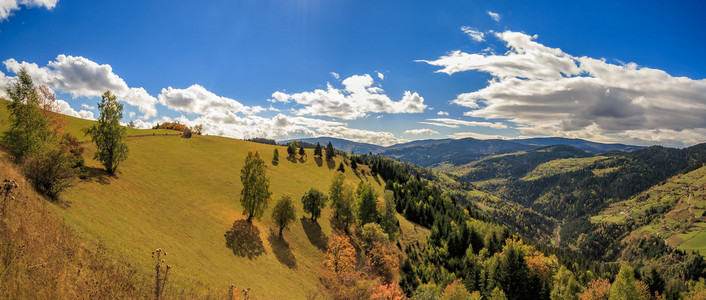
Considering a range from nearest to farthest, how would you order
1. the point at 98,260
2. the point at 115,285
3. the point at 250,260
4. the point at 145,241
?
1. the point at 115,285
2. the point at 98,260
3. the point at 145,241
4. the point at 250,260

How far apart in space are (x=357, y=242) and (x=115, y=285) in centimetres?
5837

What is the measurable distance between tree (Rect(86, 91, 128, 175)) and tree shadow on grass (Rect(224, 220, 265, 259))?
80.3 feet

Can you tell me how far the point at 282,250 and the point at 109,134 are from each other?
37460 mm

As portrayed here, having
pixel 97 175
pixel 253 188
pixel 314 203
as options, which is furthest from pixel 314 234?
pixel 97 175

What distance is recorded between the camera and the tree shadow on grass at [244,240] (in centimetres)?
4278

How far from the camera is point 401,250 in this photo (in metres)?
74.6

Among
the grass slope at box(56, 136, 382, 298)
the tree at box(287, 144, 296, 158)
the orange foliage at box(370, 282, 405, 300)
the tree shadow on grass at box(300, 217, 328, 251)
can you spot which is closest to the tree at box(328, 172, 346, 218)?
the grass slope at box(56, 136, 382, 298)

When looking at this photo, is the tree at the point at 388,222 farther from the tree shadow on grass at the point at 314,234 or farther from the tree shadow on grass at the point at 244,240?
the tree shadow on grass at the point at 244,240

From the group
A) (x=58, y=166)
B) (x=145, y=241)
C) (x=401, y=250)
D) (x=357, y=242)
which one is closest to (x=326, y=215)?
(x=357, y=242)

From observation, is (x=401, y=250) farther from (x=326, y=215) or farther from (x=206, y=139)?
(x=206, y=139)

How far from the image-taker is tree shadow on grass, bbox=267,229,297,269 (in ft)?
155

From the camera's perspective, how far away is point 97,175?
44.0 m

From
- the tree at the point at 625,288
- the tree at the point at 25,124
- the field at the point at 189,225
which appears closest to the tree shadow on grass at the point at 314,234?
the field at the point at 189,225

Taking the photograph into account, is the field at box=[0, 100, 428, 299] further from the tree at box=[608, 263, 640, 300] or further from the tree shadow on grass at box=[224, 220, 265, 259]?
the tree at box=[608, 263, 640, 300]
